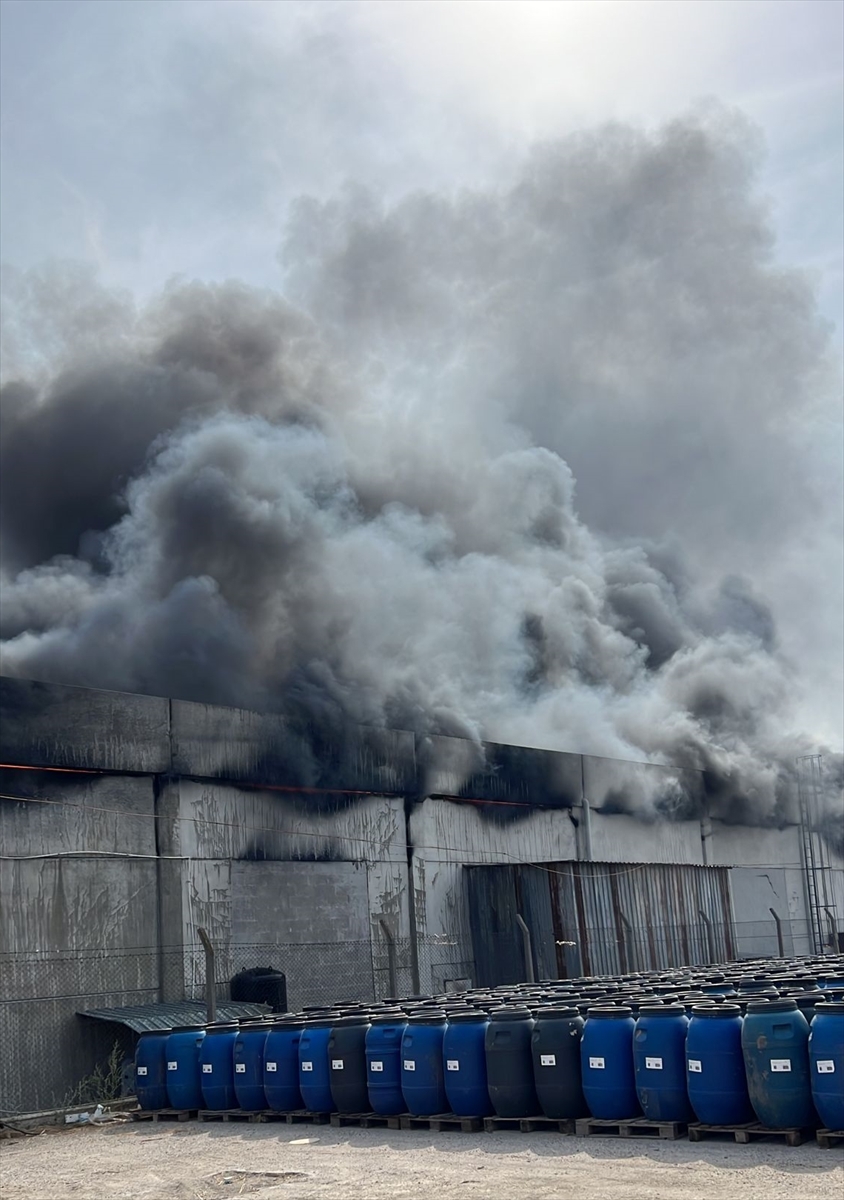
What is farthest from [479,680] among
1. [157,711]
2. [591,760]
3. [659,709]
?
[157,711]

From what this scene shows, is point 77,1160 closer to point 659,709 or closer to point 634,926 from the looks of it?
point 634,926

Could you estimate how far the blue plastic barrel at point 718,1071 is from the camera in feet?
33.8

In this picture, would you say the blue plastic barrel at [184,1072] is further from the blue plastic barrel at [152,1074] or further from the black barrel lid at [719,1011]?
the black barrel lid at [719,1011]

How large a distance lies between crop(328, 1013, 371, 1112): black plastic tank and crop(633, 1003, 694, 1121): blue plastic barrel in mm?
2959

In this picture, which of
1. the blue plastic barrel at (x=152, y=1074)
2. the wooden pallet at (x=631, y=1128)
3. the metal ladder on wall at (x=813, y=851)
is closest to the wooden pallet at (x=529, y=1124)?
the wooden pallet at (x=631, y=1128)

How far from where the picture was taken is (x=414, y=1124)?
11969 millimetres

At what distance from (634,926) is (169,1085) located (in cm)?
1391

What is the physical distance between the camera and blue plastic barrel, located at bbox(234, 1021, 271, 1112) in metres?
13.1

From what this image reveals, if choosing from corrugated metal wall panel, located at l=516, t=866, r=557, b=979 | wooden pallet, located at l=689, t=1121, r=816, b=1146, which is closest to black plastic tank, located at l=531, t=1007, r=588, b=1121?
wooden pallet, located at l=689, t=1121, r=816, b=1146

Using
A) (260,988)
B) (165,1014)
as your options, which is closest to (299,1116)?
(165,1014)

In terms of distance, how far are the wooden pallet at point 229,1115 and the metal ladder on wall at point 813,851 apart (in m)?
27.9

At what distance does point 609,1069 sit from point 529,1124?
971 millimetres

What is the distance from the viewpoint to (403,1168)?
1012cm

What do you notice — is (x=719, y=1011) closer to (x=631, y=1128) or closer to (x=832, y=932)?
(x=631, y=1128)
